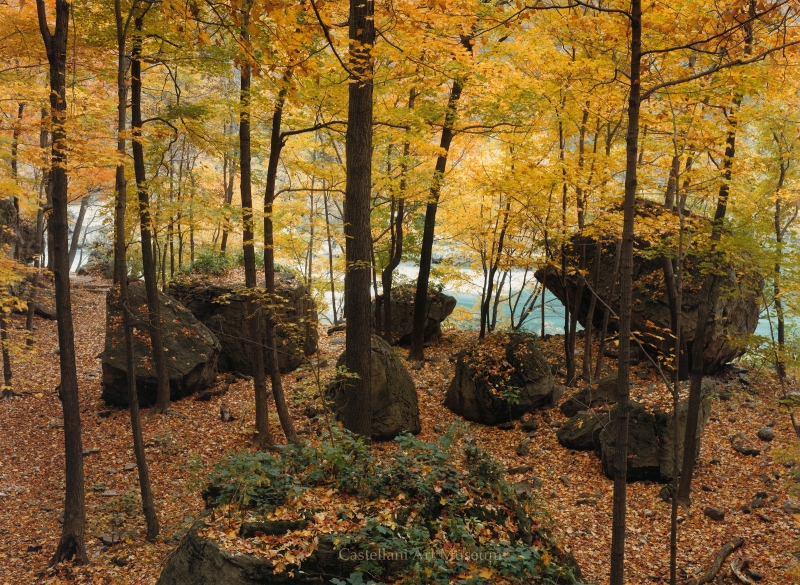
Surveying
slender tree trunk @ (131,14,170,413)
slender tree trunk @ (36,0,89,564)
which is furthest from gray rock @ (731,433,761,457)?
slender tree trunk @ (36,0,89,564)

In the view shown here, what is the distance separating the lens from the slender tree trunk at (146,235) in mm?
8656

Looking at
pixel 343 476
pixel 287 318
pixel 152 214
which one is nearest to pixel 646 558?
pixel 343 476

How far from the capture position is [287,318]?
13.4m

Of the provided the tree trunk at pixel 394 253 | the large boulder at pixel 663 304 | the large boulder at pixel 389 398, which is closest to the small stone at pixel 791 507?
the large boulder at pixel 663 304

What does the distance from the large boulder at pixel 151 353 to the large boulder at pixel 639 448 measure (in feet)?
29.4

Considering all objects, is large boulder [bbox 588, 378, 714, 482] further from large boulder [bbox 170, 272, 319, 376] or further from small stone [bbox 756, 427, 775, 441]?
large boulder [bbox 170, 272, 319, 376]

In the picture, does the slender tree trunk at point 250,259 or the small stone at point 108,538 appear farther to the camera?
the slender tree trunk at point 250,259

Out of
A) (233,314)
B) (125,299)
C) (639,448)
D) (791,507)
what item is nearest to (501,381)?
(639,448)

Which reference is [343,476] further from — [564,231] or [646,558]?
[564,231]

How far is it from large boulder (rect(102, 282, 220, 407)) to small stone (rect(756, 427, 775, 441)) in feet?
39.9

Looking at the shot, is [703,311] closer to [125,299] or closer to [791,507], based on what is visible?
[791,507]

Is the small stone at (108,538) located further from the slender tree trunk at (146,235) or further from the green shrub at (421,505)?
the green shrub at (421,505)

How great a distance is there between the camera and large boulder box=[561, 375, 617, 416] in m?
11.2

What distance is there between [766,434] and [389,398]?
774cm
